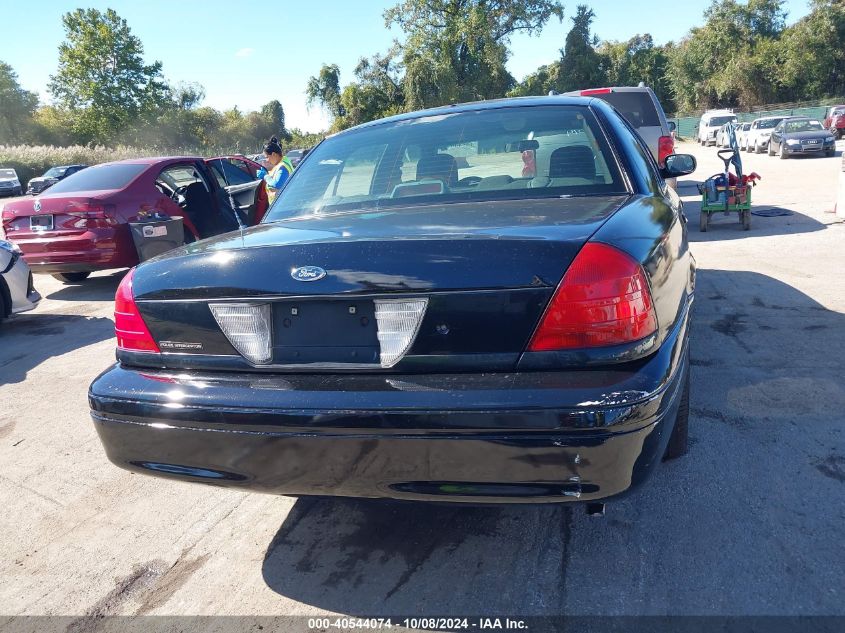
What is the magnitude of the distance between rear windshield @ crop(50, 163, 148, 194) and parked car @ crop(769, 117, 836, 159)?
23563 mm

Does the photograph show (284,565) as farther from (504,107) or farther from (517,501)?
(504,107)

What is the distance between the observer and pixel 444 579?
2.56 meters

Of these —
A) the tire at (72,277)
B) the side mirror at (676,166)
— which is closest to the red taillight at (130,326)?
the side mirror at (676,166)

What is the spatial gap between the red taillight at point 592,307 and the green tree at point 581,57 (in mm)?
56984

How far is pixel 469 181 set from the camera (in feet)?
10.4

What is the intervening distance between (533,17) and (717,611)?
186 feet

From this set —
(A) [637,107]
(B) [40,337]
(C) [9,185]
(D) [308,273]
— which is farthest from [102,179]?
(C) [9,185]

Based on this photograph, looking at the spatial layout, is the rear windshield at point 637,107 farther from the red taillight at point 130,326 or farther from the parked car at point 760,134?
the parked car at point 760,134

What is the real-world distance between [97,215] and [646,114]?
8395mm

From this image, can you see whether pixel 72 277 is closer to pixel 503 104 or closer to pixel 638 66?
pixel 503 104

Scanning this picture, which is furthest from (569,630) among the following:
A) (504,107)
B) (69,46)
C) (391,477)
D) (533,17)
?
(69,46)

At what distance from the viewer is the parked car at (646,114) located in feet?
36.4

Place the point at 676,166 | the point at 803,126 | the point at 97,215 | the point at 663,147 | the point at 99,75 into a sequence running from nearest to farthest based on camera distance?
the point at 676,166, the point at 97,215, the point at 663,147, the point at 803,126, the point at 99,75

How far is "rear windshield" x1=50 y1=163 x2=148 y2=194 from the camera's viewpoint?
844 centimetres
